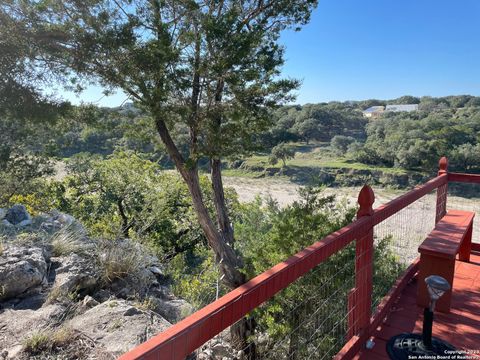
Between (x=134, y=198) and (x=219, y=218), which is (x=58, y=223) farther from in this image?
(x=134, y=198)

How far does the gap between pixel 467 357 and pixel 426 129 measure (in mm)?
48053

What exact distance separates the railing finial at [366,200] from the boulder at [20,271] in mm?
3570

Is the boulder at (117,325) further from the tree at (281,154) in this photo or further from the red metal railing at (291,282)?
the tree at (281,154)

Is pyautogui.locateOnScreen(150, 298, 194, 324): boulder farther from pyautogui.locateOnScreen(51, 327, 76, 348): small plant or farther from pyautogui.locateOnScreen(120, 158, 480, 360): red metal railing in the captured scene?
pyautogui.locateOnScreen(120, 158, 480, 360): red metal railing

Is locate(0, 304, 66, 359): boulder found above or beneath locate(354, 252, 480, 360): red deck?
beneath

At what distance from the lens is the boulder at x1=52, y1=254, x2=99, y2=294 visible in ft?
12.4

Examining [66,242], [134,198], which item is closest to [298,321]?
[66,242]

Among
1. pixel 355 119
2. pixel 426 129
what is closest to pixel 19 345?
pixel 426 129

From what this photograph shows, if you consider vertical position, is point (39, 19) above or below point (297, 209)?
above

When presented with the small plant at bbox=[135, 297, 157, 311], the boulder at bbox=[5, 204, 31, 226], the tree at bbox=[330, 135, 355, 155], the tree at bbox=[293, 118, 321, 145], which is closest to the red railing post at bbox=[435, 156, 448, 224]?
the small plant at bbox=[135, 297, 157, 311]

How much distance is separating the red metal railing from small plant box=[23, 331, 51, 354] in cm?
234

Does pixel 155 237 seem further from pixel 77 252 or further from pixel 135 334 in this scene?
pixel 135 334

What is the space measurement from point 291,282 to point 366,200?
3.06 feet

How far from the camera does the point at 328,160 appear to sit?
45.8 metres
